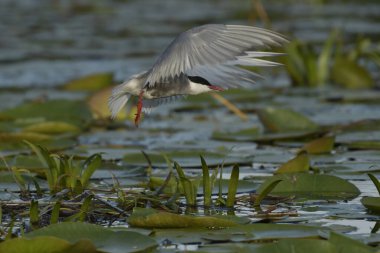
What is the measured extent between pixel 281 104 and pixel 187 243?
513 cm

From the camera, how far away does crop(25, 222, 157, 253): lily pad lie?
376 cm

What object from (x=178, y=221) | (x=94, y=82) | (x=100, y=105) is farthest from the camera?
(x=94, y=82)

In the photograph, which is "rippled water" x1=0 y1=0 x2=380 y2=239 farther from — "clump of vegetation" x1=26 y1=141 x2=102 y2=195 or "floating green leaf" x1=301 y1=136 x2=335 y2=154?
"clump of vegetation" x1=26 y1=141 x2=102 y2=195

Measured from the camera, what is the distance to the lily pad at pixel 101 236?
3.76m

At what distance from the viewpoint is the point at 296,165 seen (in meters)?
5.56

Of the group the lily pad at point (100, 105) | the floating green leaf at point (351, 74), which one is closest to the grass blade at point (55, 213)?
the lily pad at point (100, 105)

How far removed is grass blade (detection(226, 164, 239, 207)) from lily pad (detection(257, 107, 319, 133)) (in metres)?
2.66

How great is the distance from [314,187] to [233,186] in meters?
0.69

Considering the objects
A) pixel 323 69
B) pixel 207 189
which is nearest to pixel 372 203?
pixel 207 189

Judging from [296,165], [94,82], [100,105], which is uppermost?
[94,82]

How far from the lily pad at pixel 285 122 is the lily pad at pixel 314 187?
214 centimetres

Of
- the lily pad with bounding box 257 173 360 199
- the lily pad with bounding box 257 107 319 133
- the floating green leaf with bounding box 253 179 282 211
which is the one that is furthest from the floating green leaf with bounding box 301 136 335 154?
the floating green leaf with bounding box 253 179 282 211

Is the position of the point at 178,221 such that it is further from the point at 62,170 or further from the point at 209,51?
the point at 62,170

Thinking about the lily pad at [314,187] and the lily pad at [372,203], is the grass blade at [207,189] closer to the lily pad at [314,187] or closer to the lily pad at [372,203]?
the lily pad at [314,187]
